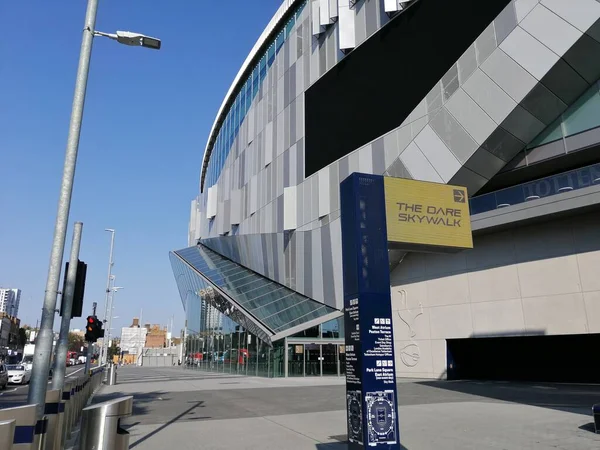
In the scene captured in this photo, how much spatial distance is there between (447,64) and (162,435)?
77.9 feet

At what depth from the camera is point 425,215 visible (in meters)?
9.77

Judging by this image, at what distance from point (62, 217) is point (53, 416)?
11.2 ft

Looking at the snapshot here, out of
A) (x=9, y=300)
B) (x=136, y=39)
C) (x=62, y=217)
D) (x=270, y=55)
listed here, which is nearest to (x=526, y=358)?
(x=136, y=39)

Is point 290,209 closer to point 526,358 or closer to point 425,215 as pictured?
point 526,358

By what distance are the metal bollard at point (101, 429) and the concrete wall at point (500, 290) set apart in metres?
21.5

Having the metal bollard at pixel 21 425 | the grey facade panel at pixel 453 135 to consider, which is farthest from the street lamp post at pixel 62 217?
the grey facade panel at pixel 453 135

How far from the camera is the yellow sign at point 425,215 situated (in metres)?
9.28

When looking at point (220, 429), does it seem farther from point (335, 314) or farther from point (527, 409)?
point (335, 314)

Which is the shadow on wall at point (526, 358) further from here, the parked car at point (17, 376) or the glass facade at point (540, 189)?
the parked car at point (17, 376)

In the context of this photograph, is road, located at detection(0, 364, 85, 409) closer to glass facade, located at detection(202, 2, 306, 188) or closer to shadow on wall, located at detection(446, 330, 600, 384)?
shadow on wall, located at detection(446, 330, 600, 384)

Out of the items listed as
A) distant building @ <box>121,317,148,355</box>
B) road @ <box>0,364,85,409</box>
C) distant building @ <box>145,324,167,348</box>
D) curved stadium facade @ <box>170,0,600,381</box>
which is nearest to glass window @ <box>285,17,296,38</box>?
curved stadium facade @ <box>170,0,600,381</box>

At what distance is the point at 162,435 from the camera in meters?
10.3

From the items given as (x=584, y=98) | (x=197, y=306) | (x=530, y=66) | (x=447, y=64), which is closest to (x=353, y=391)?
(x=530, y=66)

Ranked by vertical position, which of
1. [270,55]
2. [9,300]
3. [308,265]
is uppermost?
[270,55]
